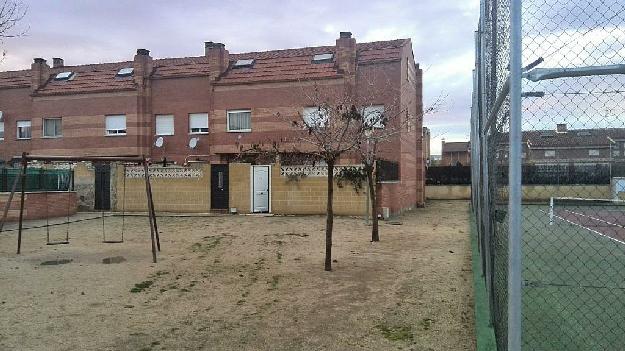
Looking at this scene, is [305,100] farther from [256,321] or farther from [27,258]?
[256,321]

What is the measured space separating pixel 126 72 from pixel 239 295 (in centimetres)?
2186

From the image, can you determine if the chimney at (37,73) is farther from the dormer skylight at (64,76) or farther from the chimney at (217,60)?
the chimney at (217,60)

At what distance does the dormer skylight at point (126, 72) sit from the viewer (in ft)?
84.0

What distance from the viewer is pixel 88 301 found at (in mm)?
6512

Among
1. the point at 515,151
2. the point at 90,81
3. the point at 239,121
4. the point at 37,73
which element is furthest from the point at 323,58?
the point at 515,151

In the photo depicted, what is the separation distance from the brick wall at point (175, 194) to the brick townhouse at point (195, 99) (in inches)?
41.8

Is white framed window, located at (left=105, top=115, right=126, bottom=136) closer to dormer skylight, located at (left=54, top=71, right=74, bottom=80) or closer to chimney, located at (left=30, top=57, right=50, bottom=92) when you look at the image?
dormer skylight, located at (left=54, top=71, right=74, bottom=80)

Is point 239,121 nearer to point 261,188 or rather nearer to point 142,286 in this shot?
point 261,188

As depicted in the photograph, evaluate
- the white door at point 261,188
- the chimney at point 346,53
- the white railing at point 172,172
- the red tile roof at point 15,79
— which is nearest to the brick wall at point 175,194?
the white railing at point 172,172

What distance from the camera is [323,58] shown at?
22.8 metres

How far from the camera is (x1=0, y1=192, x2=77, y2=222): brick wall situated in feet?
54.6

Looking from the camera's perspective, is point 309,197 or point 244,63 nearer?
point 309,197

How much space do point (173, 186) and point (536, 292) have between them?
16038 mm

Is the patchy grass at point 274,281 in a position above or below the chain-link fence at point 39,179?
below
